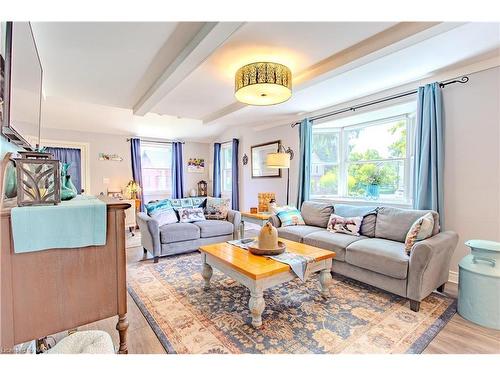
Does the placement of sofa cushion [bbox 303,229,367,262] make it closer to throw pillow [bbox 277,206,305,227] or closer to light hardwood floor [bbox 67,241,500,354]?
throw pillow [bbox 277,206,305,227]

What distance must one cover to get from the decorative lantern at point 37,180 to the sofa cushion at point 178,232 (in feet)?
7.29

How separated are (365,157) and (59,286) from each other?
374 centimetres

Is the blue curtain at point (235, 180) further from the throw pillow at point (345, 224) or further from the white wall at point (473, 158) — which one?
the white wall at point (473, 158)

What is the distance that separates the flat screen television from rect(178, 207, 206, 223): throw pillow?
223 cm

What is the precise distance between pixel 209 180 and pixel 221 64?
4.60 meters

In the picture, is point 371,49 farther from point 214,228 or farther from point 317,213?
point 214,228

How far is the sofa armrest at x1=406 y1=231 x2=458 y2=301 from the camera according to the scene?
1.97 meters

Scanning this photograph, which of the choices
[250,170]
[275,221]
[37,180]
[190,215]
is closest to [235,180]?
[250,170]

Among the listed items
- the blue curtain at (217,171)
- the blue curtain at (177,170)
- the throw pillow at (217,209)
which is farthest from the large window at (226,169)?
the throw pillow at (217,209)

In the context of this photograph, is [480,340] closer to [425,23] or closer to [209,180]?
[425,23]

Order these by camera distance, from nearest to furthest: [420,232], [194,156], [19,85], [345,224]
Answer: [19,85], [420,232], [345,224], [194,156]

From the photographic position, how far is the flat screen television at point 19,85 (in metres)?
1.14

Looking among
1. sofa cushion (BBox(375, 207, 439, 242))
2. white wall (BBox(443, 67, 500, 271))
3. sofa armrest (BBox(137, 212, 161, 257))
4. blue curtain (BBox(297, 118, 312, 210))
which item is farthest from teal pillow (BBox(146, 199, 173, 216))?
white wall (BBox(443, 67, 500, 271))

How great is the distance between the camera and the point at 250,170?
211 inches
